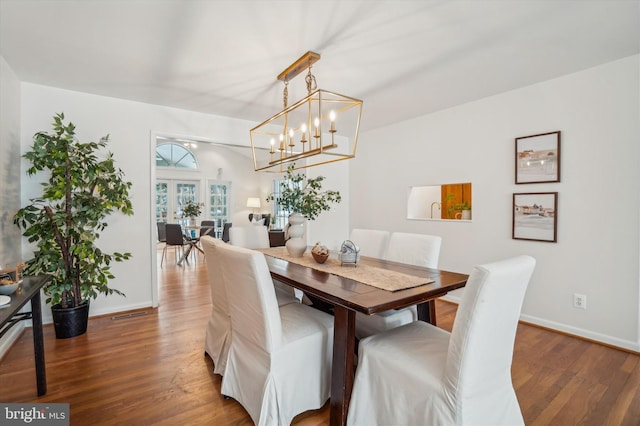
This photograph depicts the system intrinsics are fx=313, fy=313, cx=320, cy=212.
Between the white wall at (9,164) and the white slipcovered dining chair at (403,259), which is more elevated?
the white wall at (9,164)

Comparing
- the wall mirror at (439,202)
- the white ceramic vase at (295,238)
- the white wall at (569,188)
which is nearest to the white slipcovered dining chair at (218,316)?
the white ceramic vase at (295,238)

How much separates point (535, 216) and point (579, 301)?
33.0 inches

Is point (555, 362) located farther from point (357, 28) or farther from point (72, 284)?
point (72, 284)

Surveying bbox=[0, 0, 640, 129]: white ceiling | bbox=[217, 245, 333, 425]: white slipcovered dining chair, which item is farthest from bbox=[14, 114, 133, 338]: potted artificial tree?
bbox=[217, 245, 333, 425]: white slipcovered dining chair

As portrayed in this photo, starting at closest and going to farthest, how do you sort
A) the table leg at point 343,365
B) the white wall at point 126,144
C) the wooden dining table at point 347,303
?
1. the wooden dining table at point 347,303
2. the table leg at point 343,365
3. the white wall at point 126,144

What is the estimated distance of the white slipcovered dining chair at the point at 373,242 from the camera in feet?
9.49

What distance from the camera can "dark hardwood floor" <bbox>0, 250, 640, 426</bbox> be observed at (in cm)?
177

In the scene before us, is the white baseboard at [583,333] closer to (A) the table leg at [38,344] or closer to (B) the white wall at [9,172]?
(A) the table leg at [38,344]

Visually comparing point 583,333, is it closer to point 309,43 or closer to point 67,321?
point 309,43

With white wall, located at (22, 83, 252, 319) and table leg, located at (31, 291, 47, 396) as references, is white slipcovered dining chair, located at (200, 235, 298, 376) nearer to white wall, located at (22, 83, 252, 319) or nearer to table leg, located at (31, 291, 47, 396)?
table leg, located at (31, 291, 47, 396)

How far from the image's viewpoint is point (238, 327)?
1.87m

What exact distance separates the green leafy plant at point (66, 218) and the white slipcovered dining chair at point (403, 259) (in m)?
2.40

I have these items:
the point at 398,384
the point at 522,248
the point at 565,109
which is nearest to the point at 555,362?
the point at 522,248

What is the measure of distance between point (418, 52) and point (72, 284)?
3.56 metres
